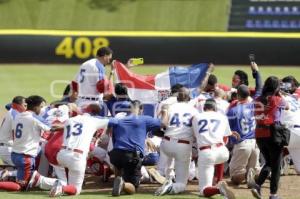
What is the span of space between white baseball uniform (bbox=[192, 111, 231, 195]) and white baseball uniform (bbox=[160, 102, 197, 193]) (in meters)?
0.21

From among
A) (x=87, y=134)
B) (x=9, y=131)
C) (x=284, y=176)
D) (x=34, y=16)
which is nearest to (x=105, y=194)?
(x=87, y=134)

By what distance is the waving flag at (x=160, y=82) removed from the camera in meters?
14.3

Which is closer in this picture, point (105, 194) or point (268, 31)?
point (105, 194)

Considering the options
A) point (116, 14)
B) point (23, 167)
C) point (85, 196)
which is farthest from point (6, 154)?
point (116, 14)

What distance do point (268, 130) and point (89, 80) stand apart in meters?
3.97

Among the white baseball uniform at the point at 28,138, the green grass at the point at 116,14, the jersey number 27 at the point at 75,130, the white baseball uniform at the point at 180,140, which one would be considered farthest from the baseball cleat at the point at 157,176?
the green grass at the point at 116,14

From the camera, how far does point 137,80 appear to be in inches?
570

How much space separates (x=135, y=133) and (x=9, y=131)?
2.14 metres

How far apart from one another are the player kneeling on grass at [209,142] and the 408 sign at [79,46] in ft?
42.5

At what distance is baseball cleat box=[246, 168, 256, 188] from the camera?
1129 cm

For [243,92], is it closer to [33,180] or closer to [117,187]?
[117,187]

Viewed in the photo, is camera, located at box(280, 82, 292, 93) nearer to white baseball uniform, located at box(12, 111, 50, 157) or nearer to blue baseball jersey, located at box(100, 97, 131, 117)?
blue baseball jersey, located at box(100, 97, 131, 117)

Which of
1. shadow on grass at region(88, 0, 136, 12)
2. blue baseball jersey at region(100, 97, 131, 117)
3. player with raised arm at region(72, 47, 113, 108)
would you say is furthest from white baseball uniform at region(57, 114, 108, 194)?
shadow on grass at region(88, 0, 136, 12)

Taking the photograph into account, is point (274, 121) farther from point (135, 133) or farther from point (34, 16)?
point (34, 16)
